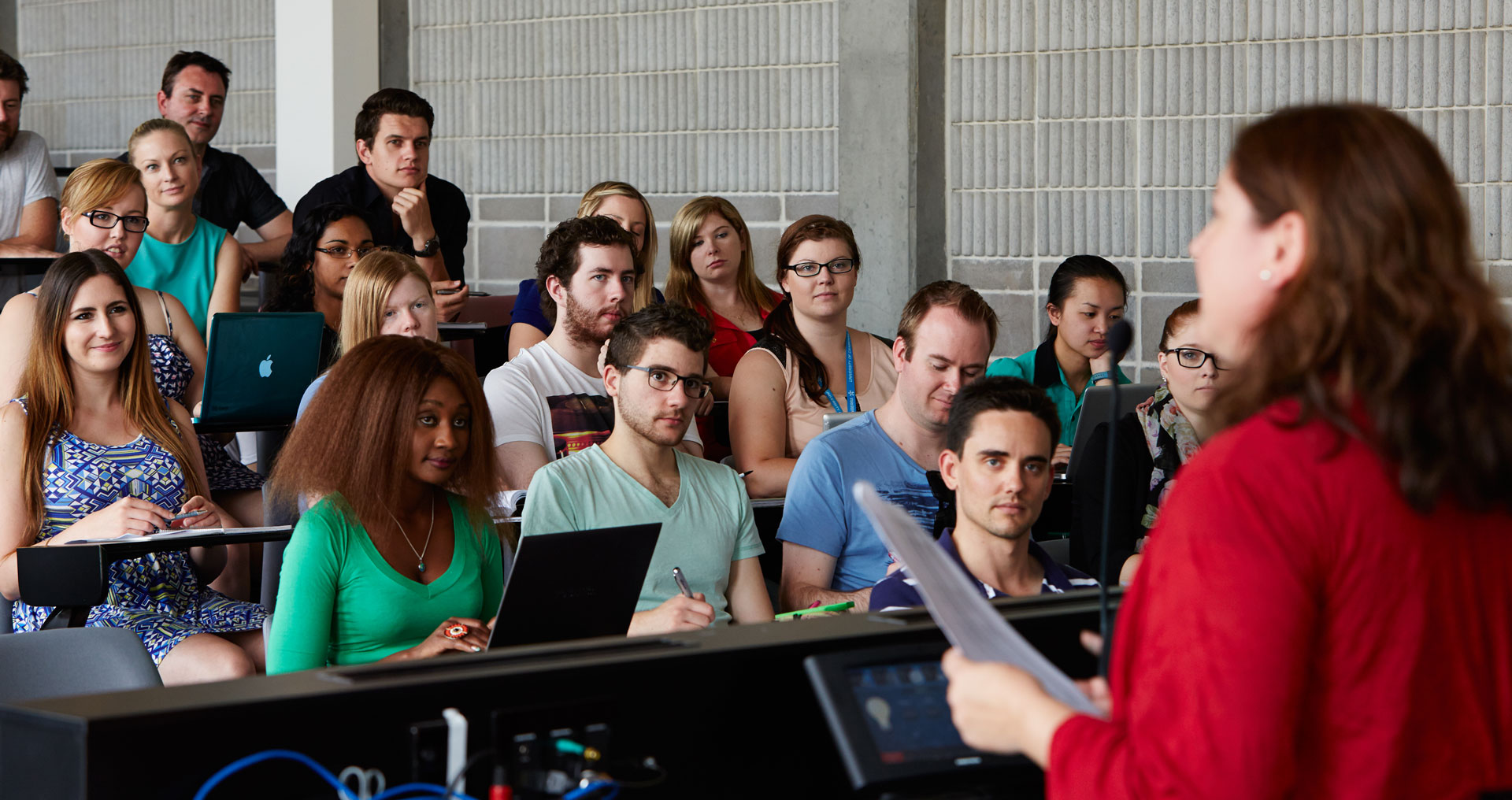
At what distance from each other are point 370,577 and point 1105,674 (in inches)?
64.3

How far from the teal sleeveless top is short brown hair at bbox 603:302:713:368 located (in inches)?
80.1

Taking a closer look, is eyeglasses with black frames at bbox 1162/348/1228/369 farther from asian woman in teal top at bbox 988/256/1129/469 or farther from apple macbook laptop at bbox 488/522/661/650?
apple macbook laptop at bbox 488/522/661/650

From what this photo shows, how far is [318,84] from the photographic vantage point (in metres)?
6.57

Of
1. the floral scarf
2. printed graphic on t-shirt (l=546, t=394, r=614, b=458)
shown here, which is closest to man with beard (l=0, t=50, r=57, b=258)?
printed graphic on t-shirt (l=546, t=394, r=614, b=458)

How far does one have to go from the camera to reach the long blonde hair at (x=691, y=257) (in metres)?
4.79

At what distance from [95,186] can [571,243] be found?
144 cm

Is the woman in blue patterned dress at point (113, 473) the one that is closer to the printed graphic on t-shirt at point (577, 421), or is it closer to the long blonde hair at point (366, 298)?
the long blonde hair at point (366, 298)

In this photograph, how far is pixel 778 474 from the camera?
3766 millimetres

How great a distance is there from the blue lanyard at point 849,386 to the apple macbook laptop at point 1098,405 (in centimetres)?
66

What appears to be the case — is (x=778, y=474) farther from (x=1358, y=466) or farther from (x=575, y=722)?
(x=1358, y=466)

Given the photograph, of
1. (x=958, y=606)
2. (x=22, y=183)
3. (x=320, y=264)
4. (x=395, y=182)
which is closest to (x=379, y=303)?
(x=320, y=264)

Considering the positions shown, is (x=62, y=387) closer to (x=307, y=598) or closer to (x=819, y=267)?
(x=307, y=598)

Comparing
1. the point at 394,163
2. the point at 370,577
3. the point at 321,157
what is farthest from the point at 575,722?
the point at 321,157

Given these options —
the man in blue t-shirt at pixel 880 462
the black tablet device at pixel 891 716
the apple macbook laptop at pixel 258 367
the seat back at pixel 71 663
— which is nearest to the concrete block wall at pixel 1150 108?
the man in blue t-shirt at pixel 880 462
